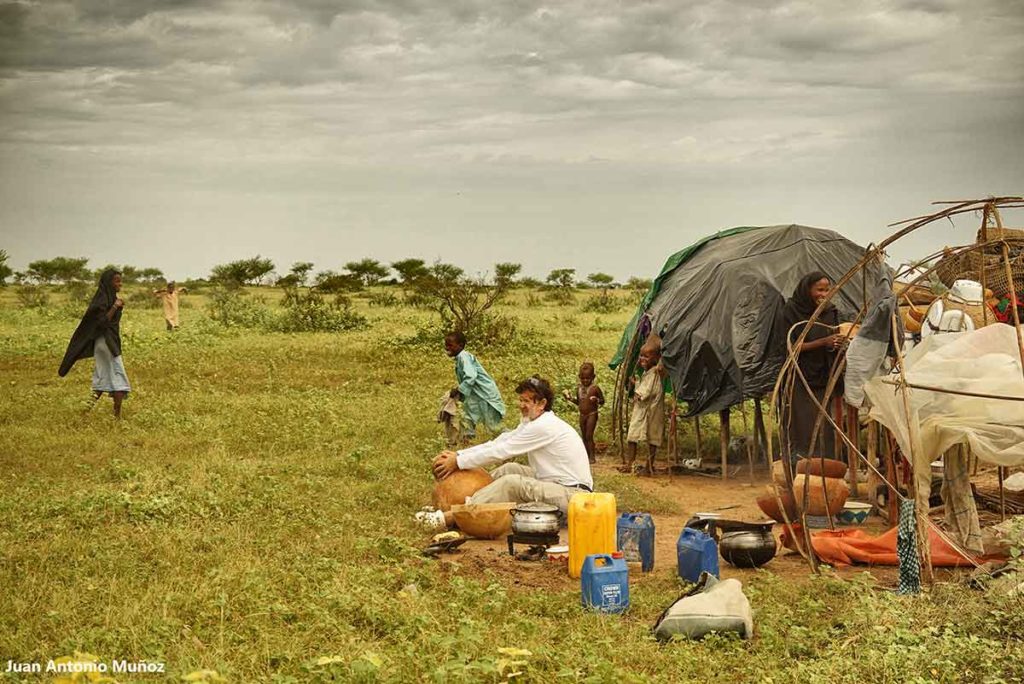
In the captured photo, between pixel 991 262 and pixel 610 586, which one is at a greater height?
pixel 991 262

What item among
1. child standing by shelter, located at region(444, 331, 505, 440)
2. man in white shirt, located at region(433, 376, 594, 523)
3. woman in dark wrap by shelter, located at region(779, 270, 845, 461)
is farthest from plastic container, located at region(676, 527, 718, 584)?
child standing by shelter, located at region(444, 331, 505, 440)

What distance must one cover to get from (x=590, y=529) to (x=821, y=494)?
227cm

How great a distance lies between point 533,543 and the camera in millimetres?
7113

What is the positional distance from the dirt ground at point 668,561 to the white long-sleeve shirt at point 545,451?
1.52 ft

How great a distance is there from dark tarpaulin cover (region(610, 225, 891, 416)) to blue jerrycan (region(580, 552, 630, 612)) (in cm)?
470

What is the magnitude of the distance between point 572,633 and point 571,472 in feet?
8.14

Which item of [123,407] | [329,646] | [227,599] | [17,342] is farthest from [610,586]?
[17,342]

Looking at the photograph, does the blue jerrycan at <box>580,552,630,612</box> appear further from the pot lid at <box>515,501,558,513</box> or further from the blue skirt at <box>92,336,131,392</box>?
the blue skirt at <box>92,336,131,392</box>

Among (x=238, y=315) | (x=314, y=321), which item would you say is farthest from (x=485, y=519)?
(x=238, y=315)

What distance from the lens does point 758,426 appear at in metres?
10.7

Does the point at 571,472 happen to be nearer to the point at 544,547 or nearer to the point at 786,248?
the point at 544,547

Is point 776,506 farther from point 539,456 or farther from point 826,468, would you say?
point 539,456

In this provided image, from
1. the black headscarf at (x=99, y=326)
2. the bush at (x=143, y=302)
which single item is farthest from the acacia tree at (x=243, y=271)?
the black headscarf at (x=99, y=326)

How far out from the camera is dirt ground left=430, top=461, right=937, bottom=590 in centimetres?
668
